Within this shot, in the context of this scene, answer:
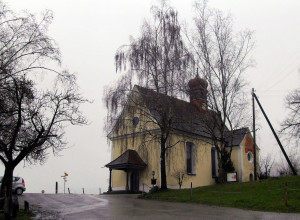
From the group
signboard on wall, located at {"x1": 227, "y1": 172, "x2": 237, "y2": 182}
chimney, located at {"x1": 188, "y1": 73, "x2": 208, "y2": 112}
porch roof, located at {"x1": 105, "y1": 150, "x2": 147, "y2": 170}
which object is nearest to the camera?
chimney, located at {"x1": 188, "y1": 73, "x2": 208, "y2": 112}

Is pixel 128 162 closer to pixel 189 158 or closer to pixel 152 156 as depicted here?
pixel 152 156

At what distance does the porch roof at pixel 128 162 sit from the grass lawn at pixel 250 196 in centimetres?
607

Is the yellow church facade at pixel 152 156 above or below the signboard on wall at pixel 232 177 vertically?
above

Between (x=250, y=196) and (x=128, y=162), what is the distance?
43.6ft

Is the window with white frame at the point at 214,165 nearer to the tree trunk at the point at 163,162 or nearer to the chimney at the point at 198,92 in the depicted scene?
the chimney at the point at 198,92

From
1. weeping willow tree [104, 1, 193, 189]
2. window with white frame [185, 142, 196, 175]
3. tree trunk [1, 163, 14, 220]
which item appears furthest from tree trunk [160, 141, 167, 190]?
tree trunk [1, 163, 14, 220]

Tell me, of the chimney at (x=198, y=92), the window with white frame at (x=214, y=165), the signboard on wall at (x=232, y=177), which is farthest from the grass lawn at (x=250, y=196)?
the window with white frame at (x=214, y=165)

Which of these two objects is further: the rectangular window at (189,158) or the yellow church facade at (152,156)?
the rectangular window at (189,158)

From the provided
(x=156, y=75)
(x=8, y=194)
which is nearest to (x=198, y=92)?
(x=156, y=75)

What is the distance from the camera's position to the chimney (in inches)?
952

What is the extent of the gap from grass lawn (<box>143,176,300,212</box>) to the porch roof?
6072 mm

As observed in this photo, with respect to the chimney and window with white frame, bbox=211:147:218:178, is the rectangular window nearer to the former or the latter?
window with white frame, bbox=211:147:218:178

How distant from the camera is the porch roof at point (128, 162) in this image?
1148 inches

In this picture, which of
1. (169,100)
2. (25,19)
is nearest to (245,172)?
(169,100)
